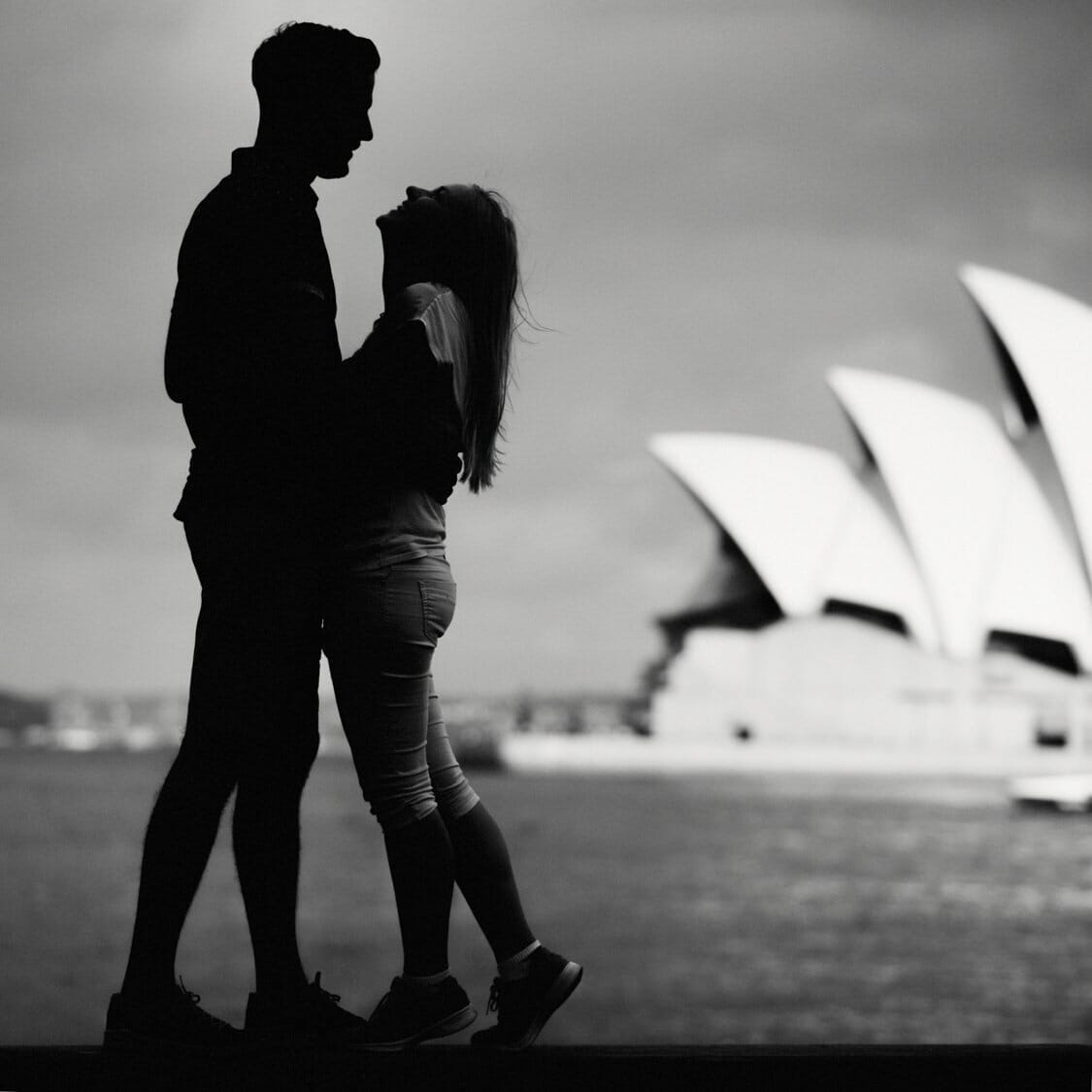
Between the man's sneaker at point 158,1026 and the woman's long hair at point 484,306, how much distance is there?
2.51 feet

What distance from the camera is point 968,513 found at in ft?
109

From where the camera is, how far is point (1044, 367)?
29.1 meters

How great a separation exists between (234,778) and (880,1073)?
91 cm

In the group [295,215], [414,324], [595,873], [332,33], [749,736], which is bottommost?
[595,873]

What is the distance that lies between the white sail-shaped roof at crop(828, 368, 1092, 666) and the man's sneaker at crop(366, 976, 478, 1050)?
103 ft

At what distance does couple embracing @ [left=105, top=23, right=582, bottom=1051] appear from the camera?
6.41 ft

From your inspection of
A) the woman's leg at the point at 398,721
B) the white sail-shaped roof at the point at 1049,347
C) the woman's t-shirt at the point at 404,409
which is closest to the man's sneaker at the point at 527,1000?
the woman's leg at the point at 398,721

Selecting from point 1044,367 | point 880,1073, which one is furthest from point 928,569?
point 880,1073

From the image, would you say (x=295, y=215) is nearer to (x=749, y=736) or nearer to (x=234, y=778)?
(x=234, y=778)

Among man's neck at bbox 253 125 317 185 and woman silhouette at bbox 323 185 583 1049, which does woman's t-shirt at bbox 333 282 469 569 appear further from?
man's neck at bbox 253 125 317 185

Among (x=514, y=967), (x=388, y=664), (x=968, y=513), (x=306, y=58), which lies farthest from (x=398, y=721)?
(x=968, y=513)

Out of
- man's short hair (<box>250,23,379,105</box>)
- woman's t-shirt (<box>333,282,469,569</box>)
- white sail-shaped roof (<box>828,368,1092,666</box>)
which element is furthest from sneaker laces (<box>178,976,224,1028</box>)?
white sail-shaped roof (<box>828,368,1092,666</box>)

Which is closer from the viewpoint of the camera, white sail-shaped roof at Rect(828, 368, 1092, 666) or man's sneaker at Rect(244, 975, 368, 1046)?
man's sneaker at Rect(244, 975, 368, 1046)

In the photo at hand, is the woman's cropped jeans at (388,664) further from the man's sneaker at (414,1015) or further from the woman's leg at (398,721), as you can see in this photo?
the man's sneaker at (414,1015)
